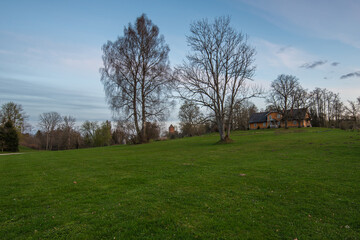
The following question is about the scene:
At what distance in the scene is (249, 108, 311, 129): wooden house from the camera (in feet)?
166

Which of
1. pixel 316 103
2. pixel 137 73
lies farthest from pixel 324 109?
pixel 137 73

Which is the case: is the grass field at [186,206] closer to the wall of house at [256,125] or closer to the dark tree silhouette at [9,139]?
the dark tree silhouette at [9,139]

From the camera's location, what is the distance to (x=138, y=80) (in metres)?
26.8

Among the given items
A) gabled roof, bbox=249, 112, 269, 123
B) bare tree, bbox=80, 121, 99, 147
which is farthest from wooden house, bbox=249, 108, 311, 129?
bare tree, bbox=80, 121, 99, 147

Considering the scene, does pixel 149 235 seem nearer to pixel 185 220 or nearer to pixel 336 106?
pixel 185 220

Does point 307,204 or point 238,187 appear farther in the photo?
point 238,187

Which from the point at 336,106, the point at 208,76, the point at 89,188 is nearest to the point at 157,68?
the point at 208,76

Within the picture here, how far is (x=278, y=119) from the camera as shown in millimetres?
54031

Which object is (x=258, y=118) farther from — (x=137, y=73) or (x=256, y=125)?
(x=137, y=73)

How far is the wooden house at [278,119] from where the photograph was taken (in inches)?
1992

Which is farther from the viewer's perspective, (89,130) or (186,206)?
(89,130)

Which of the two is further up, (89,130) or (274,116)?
(274,116)

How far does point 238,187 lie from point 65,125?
63.8m

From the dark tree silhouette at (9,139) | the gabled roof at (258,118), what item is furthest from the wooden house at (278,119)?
the dark tree silhouette at (9,139)
